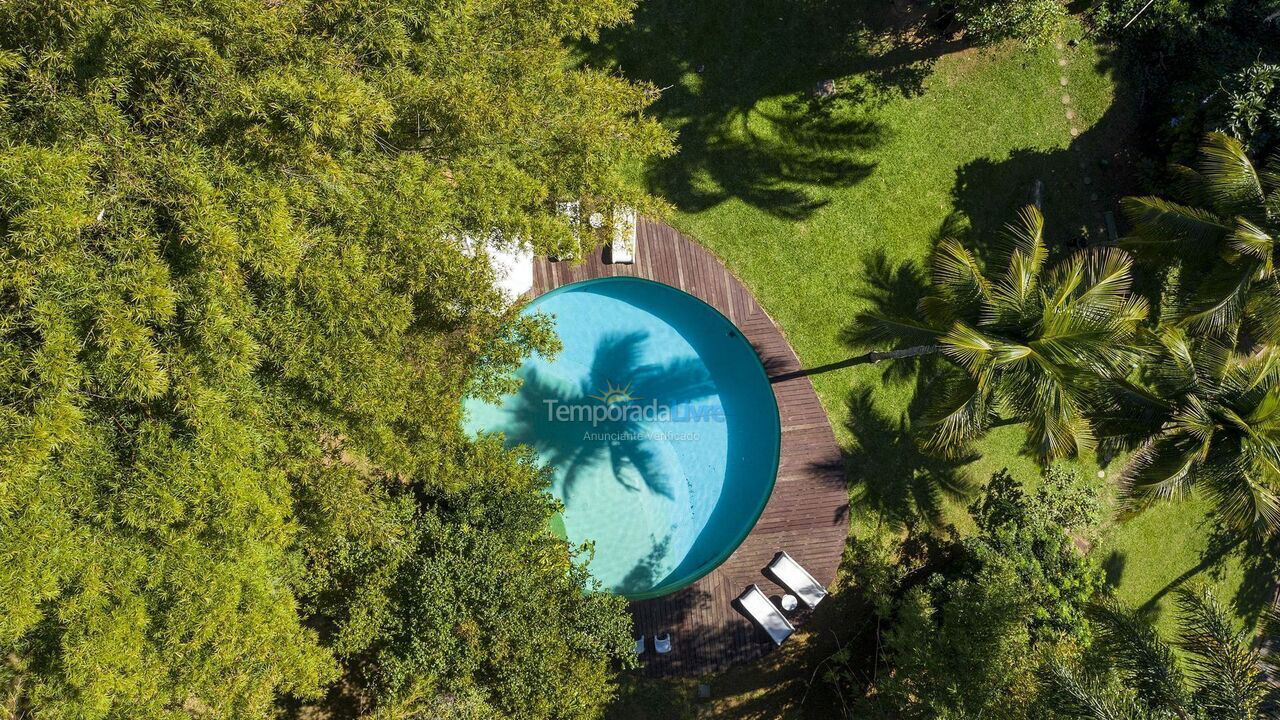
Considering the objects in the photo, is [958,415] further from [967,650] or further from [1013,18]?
[1013,18]

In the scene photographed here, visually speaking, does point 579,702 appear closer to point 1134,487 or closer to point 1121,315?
point 1134,487

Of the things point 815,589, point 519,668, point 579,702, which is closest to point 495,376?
point 519,668

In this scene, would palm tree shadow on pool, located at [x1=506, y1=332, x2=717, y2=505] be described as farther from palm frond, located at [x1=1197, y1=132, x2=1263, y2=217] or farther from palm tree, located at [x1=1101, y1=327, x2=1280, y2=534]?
palm frond, located at [x1=1197, y1=132, x2=1263, y2=217]

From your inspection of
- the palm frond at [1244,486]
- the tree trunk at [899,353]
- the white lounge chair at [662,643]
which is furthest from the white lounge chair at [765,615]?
the palm frond at [1244,486]

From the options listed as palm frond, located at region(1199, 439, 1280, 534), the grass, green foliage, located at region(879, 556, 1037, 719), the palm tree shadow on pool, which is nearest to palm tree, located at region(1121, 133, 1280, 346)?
palm frond, located at region(1199, 439, 1280, 534)

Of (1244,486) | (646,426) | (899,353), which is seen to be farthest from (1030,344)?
(646,426)

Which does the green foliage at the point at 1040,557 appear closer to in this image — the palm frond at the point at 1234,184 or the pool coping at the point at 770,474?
the pool coping at the point at 770,474
